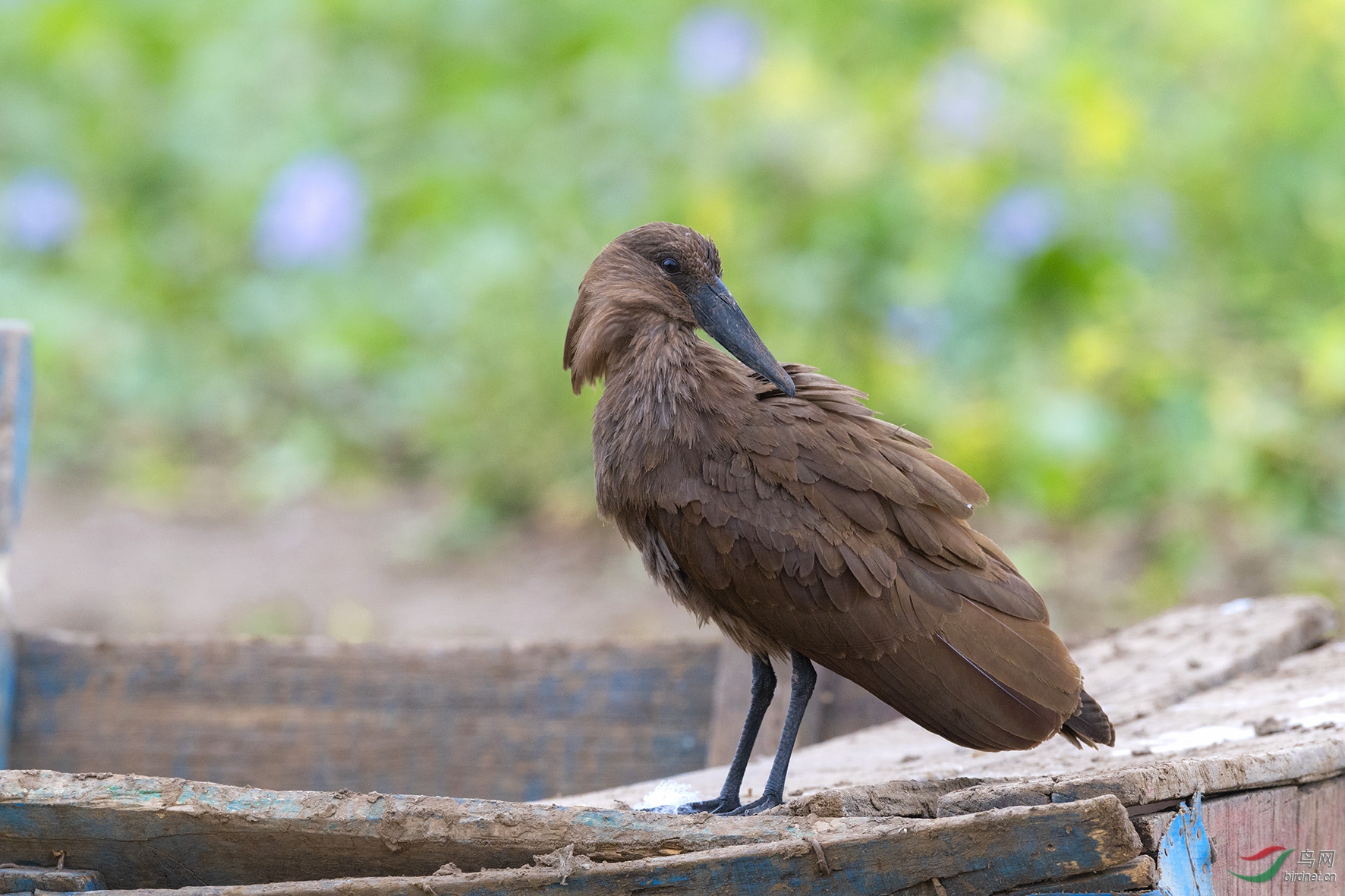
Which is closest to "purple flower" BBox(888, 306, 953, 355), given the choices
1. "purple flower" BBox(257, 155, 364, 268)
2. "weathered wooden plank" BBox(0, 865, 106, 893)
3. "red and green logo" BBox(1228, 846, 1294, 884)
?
"purple flower" BBox(257, 155, 364, 268)

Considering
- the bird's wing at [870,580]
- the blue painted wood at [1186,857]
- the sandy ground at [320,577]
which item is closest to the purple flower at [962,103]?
the sandy ground at [320,577]

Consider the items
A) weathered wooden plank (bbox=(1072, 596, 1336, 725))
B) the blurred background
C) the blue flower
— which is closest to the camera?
weathered wooden plank (bbox=(1072, 596, 1336, 725))

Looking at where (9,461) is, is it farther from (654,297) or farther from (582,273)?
(582,273)

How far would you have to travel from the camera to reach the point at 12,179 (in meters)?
7.56

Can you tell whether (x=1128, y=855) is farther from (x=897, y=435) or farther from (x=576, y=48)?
(x=576, y=48)

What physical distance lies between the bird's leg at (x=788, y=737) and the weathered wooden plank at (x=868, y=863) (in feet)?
1.75

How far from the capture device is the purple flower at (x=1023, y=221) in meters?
5.56

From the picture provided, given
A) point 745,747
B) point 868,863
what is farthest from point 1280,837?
point 745,747

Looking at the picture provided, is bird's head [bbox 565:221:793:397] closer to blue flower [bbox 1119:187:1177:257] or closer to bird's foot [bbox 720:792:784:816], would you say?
bird's foot [bbox 720:792:784:816]

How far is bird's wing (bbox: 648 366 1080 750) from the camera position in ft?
6.80

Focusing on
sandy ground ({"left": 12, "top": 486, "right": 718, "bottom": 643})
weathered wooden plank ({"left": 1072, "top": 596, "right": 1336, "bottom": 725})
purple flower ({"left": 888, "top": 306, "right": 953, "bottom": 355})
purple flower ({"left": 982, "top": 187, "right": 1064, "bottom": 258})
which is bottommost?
weathered wooden plank ({"left": 1072, "top": 596, "right": 1336, "bottom": 725})

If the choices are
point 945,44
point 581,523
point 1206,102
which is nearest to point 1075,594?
point 581,523

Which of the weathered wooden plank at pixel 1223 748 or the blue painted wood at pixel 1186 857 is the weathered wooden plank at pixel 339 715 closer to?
the weathered wooden plank at pixel 1223 748

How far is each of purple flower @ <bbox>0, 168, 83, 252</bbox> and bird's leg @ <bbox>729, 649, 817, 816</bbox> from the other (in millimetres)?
6309
